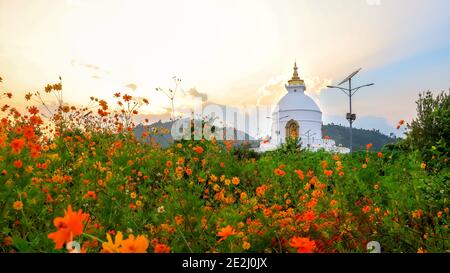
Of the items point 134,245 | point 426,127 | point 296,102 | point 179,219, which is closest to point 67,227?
point 134,245

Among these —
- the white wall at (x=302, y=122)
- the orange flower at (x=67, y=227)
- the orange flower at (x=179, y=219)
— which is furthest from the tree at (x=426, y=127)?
the white wall at (x=302, y=122)

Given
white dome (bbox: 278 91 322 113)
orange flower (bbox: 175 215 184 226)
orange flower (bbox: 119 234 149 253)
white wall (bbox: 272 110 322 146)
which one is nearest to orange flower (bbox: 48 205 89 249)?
orange flower (bbox: 119 234 149 253)

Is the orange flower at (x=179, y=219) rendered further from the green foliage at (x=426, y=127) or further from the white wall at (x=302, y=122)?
the white wall at (x=302, y=122)

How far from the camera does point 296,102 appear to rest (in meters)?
40.8

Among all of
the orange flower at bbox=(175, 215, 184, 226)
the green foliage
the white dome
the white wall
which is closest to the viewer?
the orange flower at bbox=(175, 215, 184, 226)

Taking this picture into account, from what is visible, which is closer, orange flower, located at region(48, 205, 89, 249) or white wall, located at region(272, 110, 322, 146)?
orange flower, located at region(48, 205, 89, 249)

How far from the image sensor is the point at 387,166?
832 cm

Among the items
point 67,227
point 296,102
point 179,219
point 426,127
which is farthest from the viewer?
point 296,102

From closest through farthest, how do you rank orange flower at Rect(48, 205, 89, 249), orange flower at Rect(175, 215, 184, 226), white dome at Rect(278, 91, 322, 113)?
orange flower at Rect(48, 205, 89, 249) → orange flower at Rect(175, 215, 184, 226) → white dome at Rect(278, 91, 322, 113)

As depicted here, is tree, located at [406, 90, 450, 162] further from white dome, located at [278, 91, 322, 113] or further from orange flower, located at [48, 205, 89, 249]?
white dome, located at [278, 91, 322, 113]

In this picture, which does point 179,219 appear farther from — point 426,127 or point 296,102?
point 296,102

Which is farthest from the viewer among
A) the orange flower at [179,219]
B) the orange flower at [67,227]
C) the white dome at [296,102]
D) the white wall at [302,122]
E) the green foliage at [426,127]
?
the white dome at [296,102]

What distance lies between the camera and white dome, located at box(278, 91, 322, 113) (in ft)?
133

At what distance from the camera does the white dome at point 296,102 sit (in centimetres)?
4056
